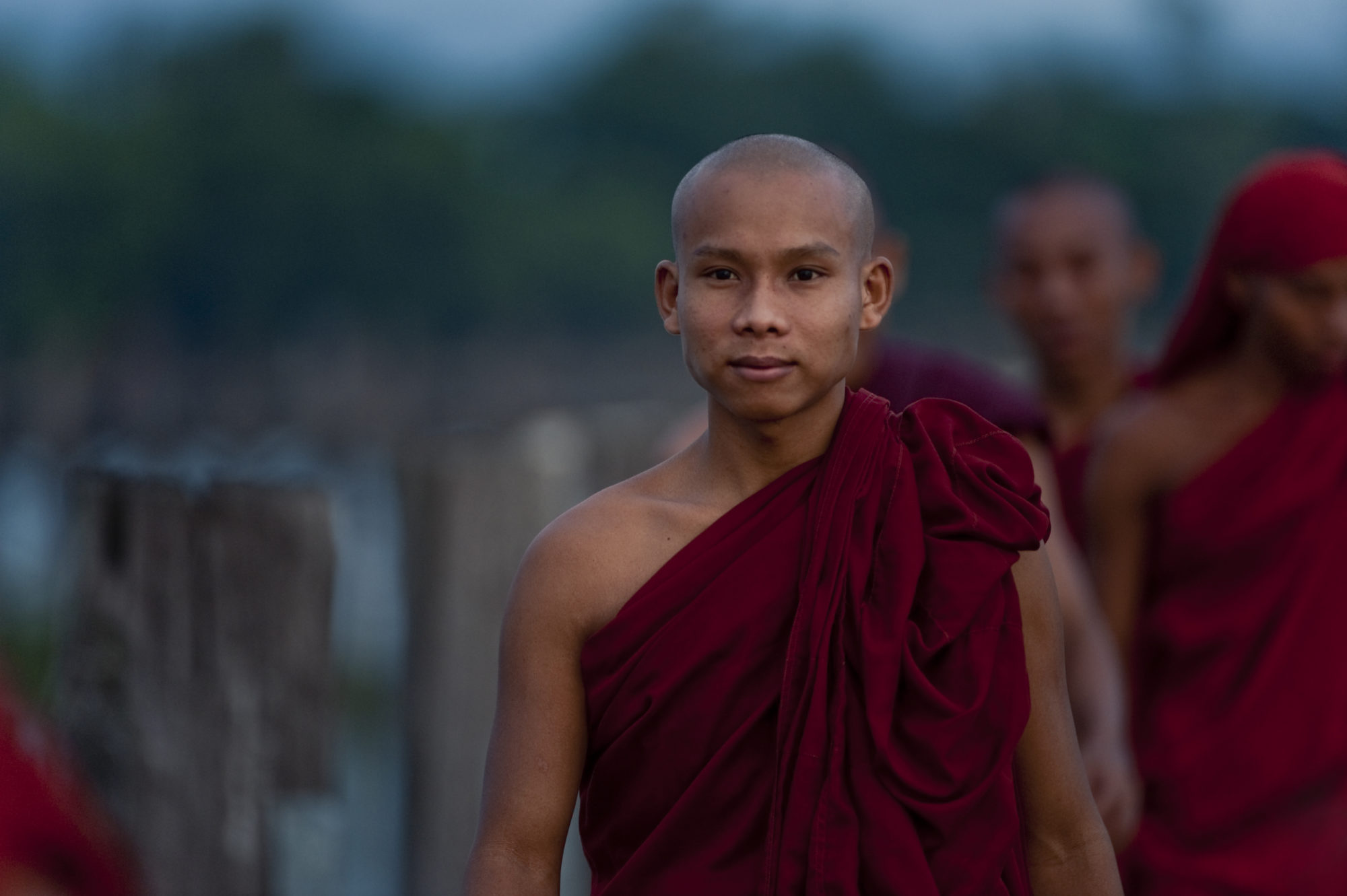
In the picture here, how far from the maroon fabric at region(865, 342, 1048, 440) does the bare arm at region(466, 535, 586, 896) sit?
151 cm

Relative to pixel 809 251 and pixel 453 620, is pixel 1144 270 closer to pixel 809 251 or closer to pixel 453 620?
pixel 453 620

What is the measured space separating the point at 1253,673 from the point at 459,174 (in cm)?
3228

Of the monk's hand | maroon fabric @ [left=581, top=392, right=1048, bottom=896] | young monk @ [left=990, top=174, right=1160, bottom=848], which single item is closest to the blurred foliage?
young monk @ [left=990, top=174, right=1160, bottom=848]

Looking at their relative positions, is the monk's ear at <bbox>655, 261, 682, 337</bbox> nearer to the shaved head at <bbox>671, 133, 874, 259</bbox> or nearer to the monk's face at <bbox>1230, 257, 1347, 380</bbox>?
the shaved head at <bbox>671, 133, 874, 259</bbox>

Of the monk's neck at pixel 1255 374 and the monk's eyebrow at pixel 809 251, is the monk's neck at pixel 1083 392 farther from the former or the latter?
the monk's eyebrow at pixel 809 251

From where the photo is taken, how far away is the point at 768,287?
243cm

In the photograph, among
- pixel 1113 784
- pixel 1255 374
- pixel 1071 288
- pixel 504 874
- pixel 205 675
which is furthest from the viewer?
pixel 1071 288

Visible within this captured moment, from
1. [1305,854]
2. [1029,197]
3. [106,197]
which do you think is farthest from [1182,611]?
[106,197]

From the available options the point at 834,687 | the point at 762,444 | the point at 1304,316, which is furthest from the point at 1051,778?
the point at 1304,316

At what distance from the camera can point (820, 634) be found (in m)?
2.44

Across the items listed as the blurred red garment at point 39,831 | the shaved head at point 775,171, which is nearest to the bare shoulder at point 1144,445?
the shaved head at point 775,171

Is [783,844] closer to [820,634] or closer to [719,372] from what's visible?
[820,634]

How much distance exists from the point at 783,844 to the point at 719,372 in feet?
1.88

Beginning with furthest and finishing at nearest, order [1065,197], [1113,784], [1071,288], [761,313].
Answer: [1065,197] → [1071,288] → [1113,784] → [761,313]
